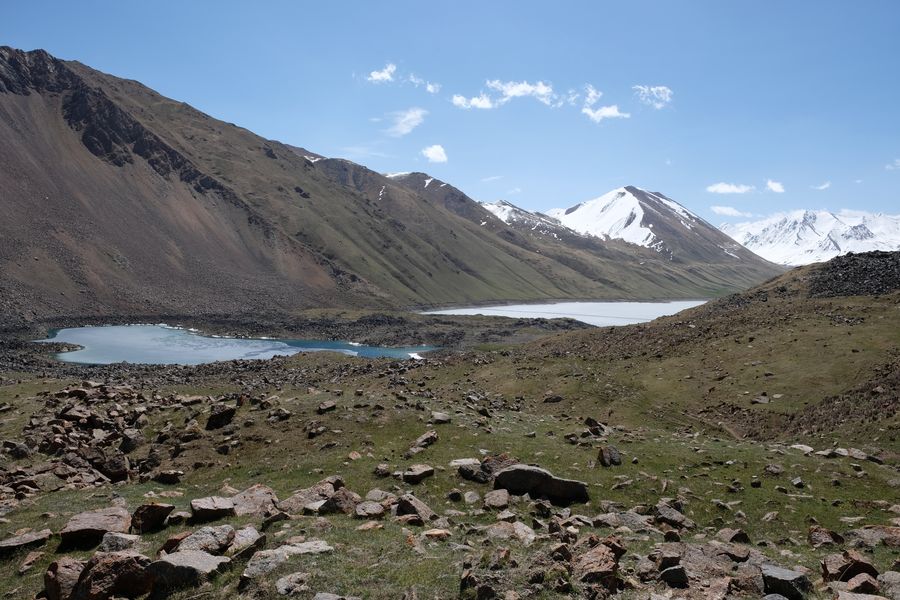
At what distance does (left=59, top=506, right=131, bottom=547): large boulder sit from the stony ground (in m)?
0.07

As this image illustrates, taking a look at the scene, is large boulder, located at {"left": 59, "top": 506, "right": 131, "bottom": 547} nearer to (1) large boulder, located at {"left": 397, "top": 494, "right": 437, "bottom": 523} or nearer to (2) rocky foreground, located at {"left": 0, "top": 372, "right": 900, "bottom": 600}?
(2) rocky foreground, located at {"left": 0, "top": 372, "right": 900, "bottom": 600}

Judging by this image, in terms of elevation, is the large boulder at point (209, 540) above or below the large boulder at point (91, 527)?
above

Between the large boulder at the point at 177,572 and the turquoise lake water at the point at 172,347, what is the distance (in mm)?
82294

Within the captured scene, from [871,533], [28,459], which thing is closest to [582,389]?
[871,533]

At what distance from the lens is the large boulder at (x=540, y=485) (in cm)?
2095

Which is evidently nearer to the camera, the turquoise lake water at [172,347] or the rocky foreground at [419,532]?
the rocky foreground at [419,532]

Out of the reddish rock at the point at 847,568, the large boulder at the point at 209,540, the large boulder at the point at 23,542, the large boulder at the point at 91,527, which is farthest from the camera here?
the large boulder at the point at 91,527

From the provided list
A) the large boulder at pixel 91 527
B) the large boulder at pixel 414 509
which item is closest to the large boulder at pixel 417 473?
the large boulder at pixel 414 509

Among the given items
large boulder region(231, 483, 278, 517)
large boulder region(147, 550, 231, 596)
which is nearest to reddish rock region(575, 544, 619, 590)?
large boulder region(147, 550, 231, 596)

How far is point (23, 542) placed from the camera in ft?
51.1

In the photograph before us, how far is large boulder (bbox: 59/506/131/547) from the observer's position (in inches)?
616

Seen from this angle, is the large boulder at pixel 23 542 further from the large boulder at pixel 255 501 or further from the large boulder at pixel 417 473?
the large boulder at pixel 417 473

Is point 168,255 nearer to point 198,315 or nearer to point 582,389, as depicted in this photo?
point 198,315

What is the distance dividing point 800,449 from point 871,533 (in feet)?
44.6
